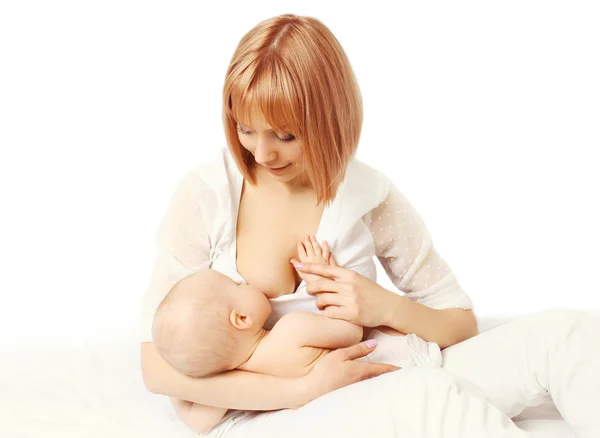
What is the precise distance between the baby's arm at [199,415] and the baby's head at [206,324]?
17cm

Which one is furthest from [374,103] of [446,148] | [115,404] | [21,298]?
[115,404]

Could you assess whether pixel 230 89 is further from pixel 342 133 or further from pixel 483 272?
pixel 483 272

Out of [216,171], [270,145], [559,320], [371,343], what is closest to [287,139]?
[270,145]

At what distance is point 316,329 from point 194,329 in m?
0.34

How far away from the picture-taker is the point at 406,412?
2379 mm

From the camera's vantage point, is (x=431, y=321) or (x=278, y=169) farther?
(x=431, y=321)

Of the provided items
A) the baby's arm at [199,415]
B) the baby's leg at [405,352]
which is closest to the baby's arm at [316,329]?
the baby's leg at [405,352]

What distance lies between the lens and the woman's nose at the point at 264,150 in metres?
2.50

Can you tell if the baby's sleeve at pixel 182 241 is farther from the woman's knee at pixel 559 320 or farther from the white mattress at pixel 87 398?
the woman's knee at pixel 559 320

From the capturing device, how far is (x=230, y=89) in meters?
2.51

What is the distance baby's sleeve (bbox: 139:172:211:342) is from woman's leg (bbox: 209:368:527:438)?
1.81 ft

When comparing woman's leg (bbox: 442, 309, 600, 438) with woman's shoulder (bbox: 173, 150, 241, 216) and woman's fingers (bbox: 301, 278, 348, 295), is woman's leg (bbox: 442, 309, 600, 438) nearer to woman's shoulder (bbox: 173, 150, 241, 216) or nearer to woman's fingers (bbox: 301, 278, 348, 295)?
woman's fingers (bbox: 301, 278, 348, 295)

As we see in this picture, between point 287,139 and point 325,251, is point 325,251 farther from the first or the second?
point 287,139

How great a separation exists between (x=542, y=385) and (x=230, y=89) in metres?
1.13
